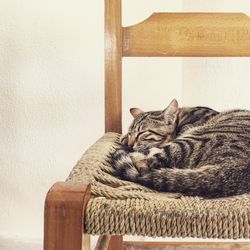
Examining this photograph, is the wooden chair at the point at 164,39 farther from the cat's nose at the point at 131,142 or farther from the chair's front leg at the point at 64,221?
the chair's front leg at the point at 64,221

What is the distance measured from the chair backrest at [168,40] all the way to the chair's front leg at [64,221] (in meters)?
0.39

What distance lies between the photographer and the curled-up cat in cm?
60

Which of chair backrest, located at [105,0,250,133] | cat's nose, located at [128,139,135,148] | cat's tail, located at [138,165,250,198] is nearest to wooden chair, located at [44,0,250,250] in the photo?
chair backrest, located at [105,0,250,133]

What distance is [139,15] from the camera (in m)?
1.21

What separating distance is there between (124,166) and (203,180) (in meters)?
0.11

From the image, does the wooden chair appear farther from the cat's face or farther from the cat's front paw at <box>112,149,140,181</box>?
the cat's front paw at <box>112,149,140,181</box>

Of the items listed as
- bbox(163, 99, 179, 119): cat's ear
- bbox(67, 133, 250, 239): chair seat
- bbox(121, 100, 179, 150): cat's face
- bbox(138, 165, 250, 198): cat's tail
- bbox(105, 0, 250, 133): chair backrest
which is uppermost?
bbox(105, 0, 250, 133): chair backrest

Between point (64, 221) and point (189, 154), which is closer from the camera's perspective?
point (64, 221)

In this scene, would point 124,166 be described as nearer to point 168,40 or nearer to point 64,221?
point 64,221

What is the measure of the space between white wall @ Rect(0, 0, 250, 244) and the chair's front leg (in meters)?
0.71

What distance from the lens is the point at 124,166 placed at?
0.66 metres

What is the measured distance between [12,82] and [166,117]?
0.49 meters

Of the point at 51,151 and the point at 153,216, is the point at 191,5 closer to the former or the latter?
the point at 51,151

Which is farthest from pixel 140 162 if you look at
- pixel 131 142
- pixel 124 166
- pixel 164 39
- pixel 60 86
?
pixel 60 86
